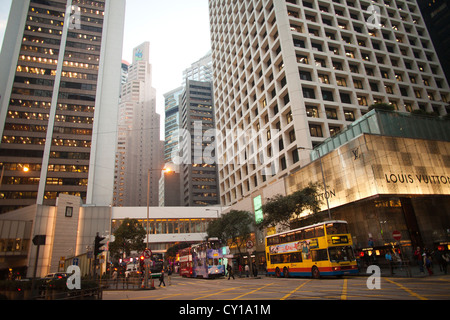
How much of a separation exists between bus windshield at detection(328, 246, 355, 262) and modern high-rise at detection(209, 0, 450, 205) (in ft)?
66.6

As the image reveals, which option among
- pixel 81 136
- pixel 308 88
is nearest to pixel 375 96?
pixel 308 88

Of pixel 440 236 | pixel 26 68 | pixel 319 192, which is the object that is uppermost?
pixel 26 68

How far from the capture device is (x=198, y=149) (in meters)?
136

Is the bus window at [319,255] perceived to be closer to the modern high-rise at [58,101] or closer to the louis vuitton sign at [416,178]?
the louis vuitton sign at [416,178]

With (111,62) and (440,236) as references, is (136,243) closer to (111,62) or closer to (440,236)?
(440,236)

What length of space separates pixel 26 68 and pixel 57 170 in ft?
103

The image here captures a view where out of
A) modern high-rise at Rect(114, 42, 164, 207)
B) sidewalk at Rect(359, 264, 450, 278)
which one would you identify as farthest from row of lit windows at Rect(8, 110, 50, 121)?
modern high-rise at Rect(114, 42, 164, 207)

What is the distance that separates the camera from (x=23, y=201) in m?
70.4

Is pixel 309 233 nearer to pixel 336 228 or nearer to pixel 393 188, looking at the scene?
pixel 336 228

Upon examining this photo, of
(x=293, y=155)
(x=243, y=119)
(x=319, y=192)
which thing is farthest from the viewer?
(x=243, y=119)

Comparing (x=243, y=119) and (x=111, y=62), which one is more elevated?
(x=111, y=62)

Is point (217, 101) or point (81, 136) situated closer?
point (81, 136)

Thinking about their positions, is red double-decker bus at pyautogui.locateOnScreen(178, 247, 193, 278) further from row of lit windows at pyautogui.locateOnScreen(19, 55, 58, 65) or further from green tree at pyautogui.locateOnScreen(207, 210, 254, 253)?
row of lit windows at pyautogui.locateOnScreen(19, 55, 58, 65)

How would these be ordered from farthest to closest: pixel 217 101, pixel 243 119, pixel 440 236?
pixel 217 101 → pixel 243 119 → pixel 440 236
